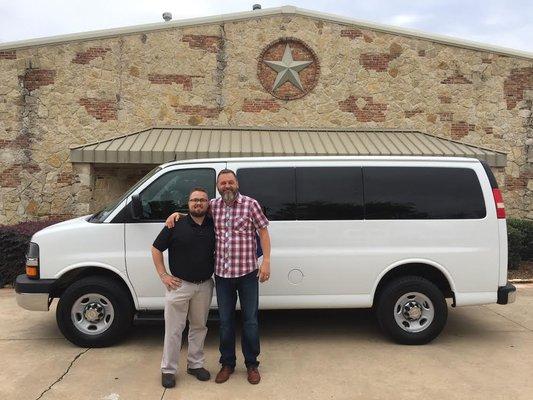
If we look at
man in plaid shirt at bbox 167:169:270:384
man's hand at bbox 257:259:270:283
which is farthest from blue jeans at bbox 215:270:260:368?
man's hand at bbox 257:259:270:283

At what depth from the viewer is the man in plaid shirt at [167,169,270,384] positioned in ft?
13.8

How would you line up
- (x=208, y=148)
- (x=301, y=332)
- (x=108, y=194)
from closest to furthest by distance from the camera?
1. (x=301, y=332)
2. (x=208, y=148)
3. (x=108, y=194)

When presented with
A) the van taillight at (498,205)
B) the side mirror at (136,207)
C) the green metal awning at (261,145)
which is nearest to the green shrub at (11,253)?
the green metal awning at (261,145)

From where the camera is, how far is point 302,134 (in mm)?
11086

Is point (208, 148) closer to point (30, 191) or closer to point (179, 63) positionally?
point (179, 63)

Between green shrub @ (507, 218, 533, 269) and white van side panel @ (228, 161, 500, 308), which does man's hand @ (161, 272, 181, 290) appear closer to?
white van side panel @ (228, 161, 500, 308)

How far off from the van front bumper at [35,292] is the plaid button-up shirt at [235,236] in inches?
83.5

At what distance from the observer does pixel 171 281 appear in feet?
13.7

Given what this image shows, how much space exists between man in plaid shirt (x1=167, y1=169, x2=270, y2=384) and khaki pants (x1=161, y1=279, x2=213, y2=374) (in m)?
0.16

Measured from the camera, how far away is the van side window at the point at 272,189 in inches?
207

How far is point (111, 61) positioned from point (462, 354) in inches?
375

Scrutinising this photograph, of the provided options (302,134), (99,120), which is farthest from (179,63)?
(302,134)

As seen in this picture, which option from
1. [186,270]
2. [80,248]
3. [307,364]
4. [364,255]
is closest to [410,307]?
[364,255]

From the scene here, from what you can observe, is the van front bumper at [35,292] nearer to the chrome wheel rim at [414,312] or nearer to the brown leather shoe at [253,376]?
the brown leather shoe at [253,376]
